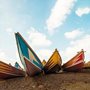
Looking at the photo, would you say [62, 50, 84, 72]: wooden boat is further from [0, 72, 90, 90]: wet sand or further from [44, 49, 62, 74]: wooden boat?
[0, 72, 90, 90]: wet sand

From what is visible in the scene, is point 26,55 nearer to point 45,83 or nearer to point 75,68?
point 45,83

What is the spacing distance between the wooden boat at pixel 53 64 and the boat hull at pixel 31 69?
80 centimetres

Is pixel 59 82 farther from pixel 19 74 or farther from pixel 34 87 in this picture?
pixel 19 74

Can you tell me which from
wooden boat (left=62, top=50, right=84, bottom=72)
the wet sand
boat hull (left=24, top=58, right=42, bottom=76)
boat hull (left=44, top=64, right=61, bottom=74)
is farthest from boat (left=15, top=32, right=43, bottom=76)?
wooden boat (left=62, top=50, right=84, bottom=72)

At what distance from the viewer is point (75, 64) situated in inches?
615

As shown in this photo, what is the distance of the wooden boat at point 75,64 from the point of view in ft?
51.1

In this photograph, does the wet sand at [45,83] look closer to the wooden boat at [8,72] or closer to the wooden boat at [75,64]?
the wooden boat at [8,72]

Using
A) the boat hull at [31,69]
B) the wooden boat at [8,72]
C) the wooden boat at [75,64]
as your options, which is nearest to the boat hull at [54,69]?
the boat hull at [31,69]

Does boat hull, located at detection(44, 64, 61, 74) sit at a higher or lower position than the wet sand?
higher

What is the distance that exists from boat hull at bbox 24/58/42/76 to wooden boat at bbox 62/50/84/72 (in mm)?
3223

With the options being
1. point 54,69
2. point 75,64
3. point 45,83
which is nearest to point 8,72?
point 45,83

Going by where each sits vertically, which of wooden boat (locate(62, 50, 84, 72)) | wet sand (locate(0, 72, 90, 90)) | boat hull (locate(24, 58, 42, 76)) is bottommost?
wet sand (locate(0, 72, 90, 90))

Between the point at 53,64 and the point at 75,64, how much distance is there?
2414 millimetres

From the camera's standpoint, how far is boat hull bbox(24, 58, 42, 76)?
11.5 m
